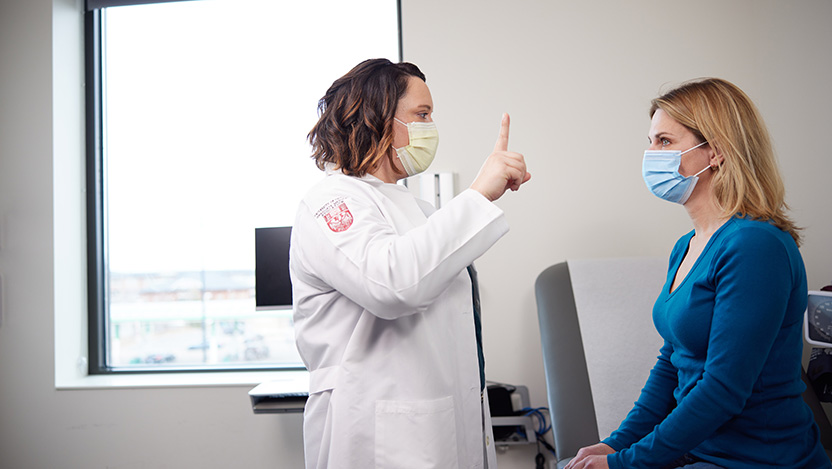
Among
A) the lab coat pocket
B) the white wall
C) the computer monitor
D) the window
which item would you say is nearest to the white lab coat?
the lab coat pocket

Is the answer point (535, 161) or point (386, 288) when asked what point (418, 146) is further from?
point (535, 161)

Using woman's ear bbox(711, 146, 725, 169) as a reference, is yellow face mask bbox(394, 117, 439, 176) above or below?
above

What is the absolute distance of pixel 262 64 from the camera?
2.62 metres

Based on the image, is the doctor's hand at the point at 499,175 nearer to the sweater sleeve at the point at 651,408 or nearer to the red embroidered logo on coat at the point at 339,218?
the red embroidered logo on coat at the point at 339,218

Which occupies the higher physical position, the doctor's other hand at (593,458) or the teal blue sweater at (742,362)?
the teal blue sweater at (742,362)

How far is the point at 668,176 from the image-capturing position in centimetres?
118

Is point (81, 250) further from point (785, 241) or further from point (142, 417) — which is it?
point (785, 241)

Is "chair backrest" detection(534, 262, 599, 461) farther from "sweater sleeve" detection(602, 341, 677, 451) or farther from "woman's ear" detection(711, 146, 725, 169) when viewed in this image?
"woman's ear" detection(711, 146, 725, 169)

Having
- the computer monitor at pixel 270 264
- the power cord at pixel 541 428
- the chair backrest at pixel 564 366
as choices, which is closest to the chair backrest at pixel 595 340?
the chair backrest at pixel 564 366

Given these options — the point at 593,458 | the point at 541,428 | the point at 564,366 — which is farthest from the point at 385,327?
the point at 541,428

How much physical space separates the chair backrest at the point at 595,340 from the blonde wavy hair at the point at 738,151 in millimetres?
760

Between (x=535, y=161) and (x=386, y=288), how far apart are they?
160 cm

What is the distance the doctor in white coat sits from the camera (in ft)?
2.68

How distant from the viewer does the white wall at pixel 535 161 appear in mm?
2123
